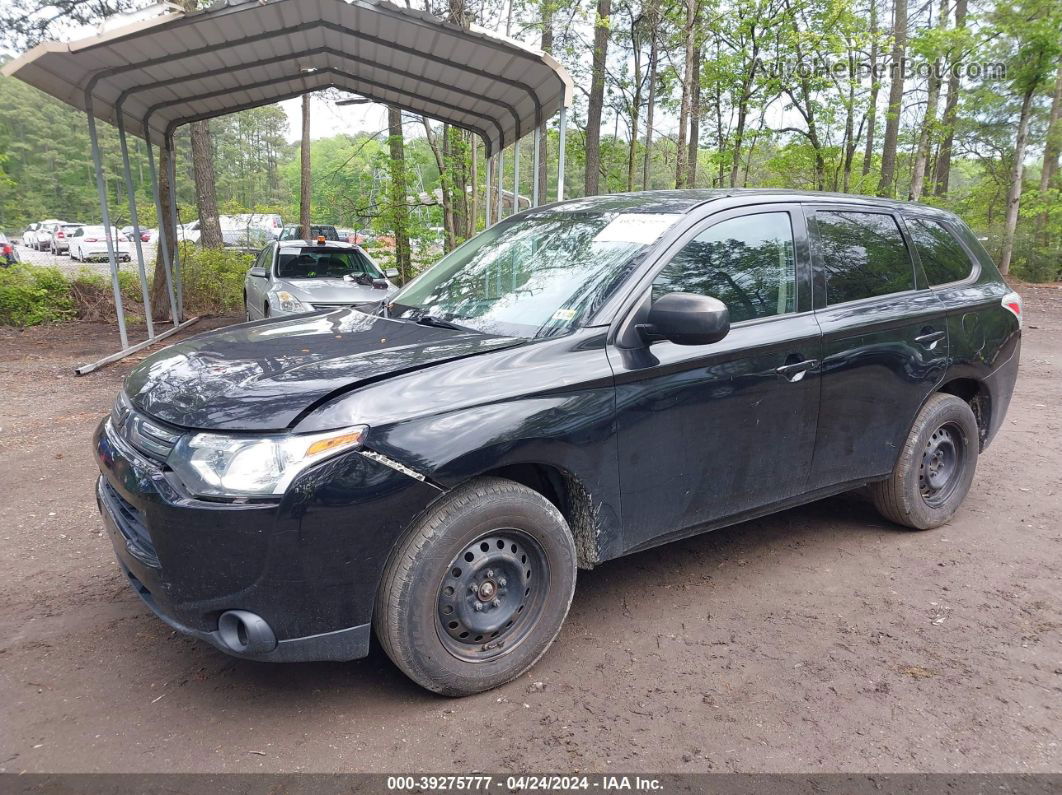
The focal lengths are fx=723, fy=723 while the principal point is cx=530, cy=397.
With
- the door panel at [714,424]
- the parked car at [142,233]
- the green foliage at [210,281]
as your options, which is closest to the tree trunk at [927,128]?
the green foliage at [210,281]

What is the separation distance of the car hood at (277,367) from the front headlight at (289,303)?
634cm

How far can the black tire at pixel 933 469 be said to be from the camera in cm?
407

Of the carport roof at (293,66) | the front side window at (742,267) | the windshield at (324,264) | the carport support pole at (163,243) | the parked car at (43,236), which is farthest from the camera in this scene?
the parked car at (43,236)

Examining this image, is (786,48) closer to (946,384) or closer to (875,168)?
(875,168)

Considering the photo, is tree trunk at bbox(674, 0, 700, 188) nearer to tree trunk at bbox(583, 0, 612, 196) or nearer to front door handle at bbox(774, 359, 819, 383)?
tree trunk at bbox(583, 0, 612, 196)

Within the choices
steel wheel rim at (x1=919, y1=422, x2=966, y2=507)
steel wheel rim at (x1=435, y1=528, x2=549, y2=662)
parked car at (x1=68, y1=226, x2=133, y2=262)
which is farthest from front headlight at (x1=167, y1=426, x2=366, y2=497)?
parked car at (x1=68, y1=226, x2=133, y2=262)

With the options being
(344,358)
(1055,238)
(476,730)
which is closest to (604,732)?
(476,730)

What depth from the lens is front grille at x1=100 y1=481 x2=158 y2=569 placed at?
2.47 metres

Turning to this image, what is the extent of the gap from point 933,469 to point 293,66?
29.0 ft

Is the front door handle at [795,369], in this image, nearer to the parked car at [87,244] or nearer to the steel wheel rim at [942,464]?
the steel wheel rim at [942,464]

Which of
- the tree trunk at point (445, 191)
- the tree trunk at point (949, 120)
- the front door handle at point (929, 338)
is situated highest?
the tree trunk at point (949, 120)

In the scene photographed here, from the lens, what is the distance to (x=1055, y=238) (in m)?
21.5

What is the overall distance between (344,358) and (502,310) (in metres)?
0.80

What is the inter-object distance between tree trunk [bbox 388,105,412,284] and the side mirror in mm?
11980
